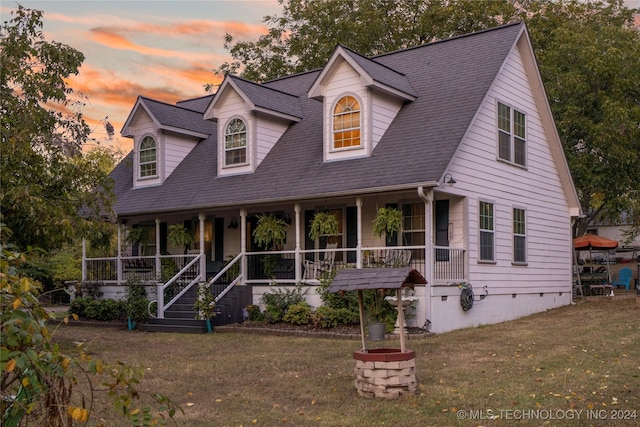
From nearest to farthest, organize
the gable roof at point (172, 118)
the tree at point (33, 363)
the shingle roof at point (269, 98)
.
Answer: the tree at point (33, 363)
the shingle roof at point (269, 98)
the gable roof at point (172, 118)

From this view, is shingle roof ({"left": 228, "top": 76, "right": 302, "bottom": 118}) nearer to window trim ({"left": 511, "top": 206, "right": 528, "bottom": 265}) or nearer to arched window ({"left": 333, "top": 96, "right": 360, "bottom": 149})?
arched window ({"left": 333, "top": 96, "right": 360, "bottom": 149})

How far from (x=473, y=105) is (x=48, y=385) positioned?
14.5 meters

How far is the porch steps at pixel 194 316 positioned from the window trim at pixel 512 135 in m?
7.59

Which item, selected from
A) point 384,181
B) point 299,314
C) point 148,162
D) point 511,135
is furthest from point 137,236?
point 511,135

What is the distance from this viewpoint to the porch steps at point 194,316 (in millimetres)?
17547

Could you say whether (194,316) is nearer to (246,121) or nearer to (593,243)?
(246,121)

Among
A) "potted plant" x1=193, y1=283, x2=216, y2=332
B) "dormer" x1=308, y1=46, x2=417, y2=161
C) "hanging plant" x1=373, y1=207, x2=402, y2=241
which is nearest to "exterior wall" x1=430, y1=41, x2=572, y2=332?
"hanging plant" x1=373, y1=207, x2=402, y2=241

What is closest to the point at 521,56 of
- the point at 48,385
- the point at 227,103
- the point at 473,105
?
the point at 473,105

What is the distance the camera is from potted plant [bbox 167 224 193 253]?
2133cm

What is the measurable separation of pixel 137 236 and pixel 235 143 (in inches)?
190

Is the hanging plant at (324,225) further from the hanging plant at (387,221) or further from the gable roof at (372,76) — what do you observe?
the gable roof at (372,76)

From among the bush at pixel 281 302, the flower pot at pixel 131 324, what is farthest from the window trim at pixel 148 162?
the bush at pixel 281 302

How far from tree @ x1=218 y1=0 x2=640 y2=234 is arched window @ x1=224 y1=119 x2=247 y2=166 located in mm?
10835

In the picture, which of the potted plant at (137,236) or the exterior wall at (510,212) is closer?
the exterior wall at (510,212)
